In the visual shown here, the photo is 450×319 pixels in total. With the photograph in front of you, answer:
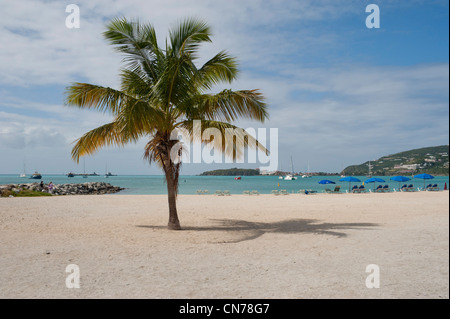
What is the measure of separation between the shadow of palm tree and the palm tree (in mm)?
1859

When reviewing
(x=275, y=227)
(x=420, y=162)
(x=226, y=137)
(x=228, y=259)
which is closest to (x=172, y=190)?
(x=226, y=137)

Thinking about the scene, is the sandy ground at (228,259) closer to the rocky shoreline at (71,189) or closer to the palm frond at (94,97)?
the palm frond at (94,97)

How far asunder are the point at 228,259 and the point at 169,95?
5.96 metres

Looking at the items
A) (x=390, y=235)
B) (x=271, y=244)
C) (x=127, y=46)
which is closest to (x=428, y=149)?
(x=271, y=244)

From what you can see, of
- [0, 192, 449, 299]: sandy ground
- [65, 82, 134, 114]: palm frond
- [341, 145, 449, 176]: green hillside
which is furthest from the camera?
[65, 82, 134, 114]: palm frond

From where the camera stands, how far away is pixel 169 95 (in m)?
11.0

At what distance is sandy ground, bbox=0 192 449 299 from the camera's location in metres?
5.20

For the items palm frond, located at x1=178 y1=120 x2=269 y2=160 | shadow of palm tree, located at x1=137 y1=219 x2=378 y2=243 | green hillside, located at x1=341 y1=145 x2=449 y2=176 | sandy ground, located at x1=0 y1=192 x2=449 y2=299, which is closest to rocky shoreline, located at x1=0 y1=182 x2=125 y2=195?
sandy ground, located at x1=0 y1=192 x2=449 y2=299

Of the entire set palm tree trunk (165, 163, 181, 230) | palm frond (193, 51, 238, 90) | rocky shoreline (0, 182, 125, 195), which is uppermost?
palm frond (193, 51, 238, 90)

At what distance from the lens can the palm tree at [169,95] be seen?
10.7 meters

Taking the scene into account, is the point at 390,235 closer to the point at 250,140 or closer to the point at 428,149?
the point at 250,140

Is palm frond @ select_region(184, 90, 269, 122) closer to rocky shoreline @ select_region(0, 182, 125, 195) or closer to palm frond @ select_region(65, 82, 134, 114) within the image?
palm frond @ select_region(65, 82, 134, 114)
